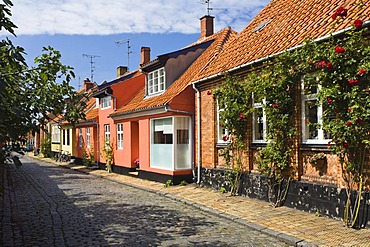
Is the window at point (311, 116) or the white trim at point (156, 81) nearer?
the window at point (311, 116)

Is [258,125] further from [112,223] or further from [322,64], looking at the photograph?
[112,223]

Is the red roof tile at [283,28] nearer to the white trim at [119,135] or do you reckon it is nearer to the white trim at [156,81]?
the white trim at [156,81]

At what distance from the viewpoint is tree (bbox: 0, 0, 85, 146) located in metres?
3.91

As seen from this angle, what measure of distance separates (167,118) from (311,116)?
7170 millimetres

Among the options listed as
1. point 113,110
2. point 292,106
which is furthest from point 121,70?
point 292,106

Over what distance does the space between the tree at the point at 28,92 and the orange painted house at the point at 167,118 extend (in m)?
7.71

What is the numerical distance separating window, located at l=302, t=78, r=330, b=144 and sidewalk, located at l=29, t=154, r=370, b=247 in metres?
1.78

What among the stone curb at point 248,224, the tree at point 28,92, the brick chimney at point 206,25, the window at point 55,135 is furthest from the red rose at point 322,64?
the window at point 55,135

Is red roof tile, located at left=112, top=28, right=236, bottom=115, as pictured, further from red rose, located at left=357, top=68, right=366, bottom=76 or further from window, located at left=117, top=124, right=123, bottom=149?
red rose, located at left=357, top=68, right=366, bottom=76

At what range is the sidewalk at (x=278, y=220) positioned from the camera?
6582mm

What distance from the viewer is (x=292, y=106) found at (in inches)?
361

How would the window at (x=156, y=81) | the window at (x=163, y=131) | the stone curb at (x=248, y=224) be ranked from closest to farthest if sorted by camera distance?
the stone curb at (x=248, y=224) < the window at (x=163, y=131) < the window at (x=156, y=81)

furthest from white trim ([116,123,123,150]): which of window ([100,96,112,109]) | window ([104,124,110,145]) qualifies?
window ([100,96,112,109])

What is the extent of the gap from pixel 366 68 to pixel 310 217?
3.46m
